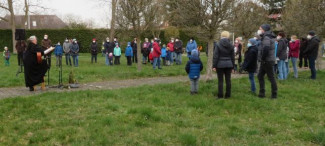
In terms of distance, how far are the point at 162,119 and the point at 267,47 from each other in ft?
12.2

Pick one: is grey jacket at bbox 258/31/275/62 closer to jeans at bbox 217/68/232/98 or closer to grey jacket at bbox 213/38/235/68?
grey jacket at bbox 213/38/235/68

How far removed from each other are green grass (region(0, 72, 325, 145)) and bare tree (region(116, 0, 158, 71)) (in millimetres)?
5631

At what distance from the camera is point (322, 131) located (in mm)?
5703

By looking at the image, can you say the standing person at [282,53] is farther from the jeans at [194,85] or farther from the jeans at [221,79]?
the jeans at [194,85]

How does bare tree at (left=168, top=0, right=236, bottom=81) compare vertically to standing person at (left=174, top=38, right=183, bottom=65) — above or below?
above

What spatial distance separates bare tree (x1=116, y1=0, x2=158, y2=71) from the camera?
47.0ft

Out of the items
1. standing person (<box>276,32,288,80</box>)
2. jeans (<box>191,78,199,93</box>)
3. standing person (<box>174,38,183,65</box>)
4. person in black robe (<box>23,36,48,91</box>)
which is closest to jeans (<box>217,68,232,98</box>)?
jeans (<box>191,78,199,93</box>)

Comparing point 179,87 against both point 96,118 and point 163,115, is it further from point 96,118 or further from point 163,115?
point 96,118

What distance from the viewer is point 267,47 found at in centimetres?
854

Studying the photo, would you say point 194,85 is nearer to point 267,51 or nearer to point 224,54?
point 224,54

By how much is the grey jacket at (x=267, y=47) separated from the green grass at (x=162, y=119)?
45.1 inches

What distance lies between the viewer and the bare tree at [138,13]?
1432cm

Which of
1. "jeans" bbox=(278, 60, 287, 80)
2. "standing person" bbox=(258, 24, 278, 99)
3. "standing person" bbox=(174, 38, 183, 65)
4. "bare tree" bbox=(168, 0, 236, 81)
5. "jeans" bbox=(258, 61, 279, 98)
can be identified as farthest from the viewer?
"standing person" bbox=(174, 38, 183, 65)

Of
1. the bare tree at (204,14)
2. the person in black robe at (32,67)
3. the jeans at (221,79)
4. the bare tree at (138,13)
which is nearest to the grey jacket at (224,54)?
the jeans at (221,79)
